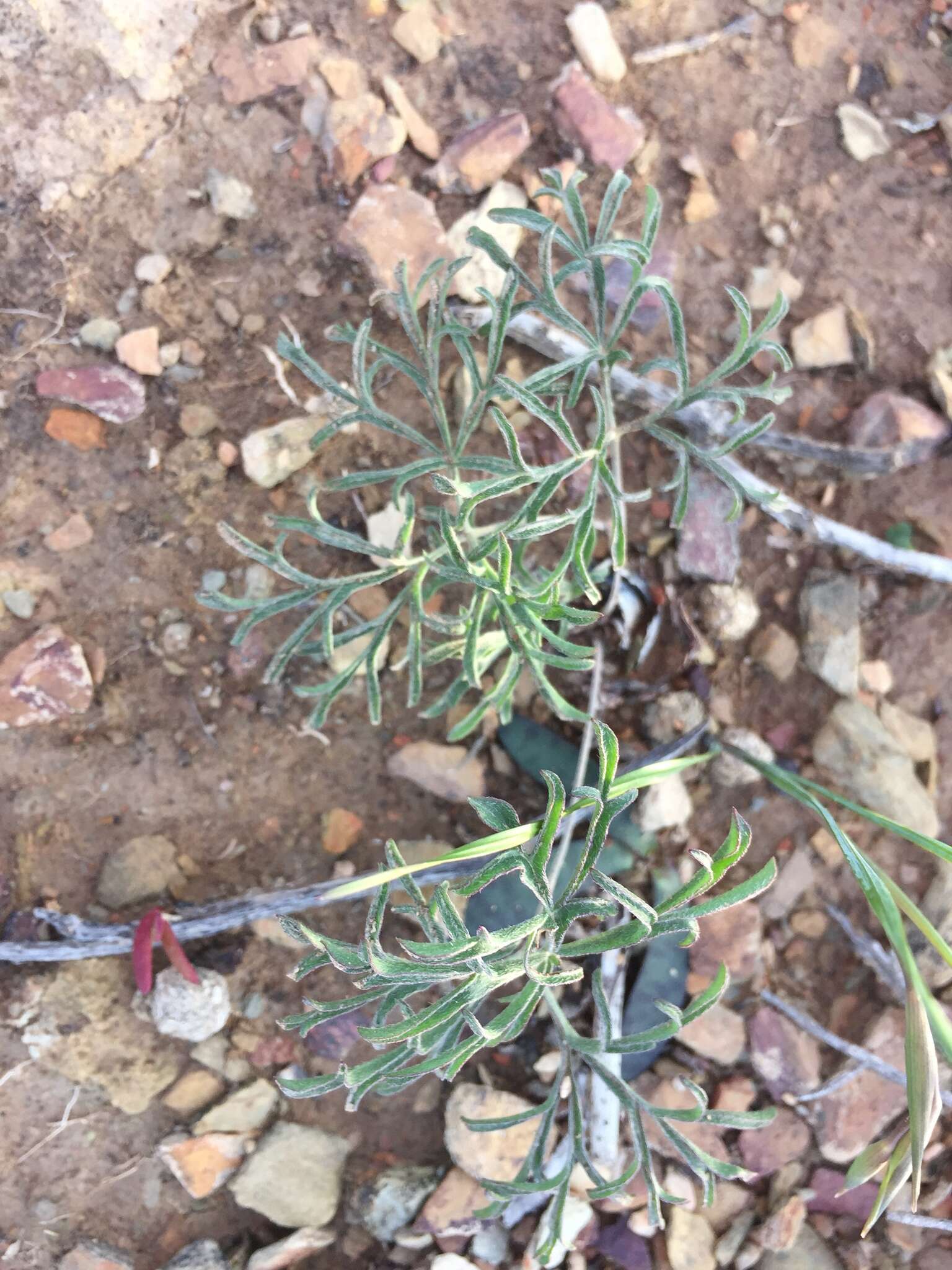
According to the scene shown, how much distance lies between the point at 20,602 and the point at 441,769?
1040 millimetres

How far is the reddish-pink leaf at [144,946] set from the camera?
2.10m

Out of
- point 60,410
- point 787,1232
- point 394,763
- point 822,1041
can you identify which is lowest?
point 787,1232

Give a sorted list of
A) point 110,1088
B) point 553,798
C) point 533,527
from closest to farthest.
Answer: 1. point 553,798
2. point 533,527
3. point 110,1088

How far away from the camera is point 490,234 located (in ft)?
7.50

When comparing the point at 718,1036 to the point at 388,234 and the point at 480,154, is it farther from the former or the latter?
the point at 480,154

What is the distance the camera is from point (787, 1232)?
7.50ft

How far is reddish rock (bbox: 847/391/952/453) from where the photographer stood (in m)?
2.38

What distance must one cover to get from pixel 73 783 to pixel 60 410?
2.83 ft

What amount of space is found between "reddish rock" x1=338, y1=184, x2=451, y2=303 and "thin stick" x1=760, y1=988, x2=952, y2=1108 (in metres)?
1.93

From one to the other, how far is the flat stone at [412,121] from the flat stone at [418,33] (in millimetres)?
89

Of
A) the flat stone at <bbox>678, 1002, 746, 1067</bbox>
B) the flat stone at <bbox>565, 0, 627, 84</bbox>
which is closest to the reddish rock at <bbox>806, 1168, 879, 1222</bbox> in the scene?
the flat stone at <bbox>678, 1002, 746, 1067</bbox>

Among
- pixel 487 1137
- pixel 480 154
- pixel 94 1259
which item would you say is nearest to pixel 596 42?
pixel 480 154

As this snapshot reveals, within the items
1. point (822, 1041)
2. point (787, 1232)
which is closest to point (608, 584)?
point (822, 1041)

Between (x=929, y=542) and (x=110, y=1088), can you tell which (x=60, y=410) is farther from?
(x=929, y=542)
